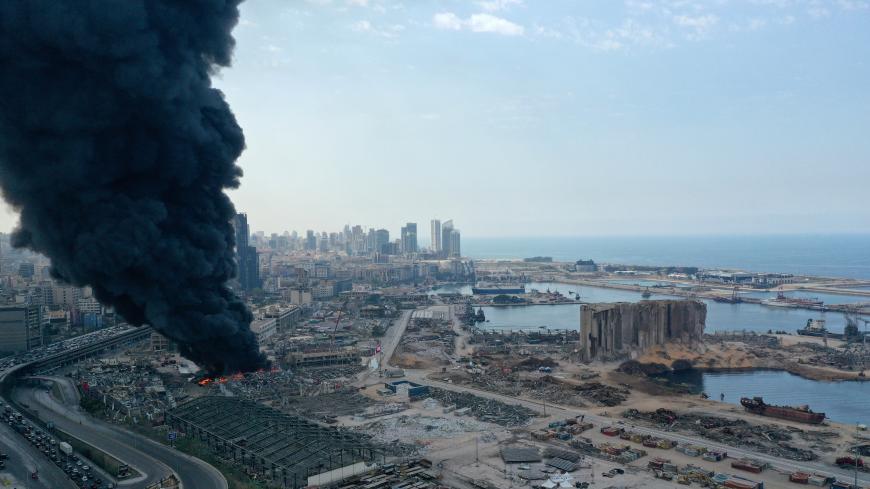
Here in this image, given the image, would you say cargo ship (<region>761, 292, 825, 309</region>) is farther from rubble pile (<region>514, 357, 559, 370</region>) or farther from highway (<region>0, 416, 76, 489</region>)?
highway (<region>0, 416, 76, 489</region>)

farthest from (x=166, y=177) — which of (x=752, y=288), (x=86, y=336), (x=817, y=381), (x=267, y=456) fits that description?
(x=752, y=288)

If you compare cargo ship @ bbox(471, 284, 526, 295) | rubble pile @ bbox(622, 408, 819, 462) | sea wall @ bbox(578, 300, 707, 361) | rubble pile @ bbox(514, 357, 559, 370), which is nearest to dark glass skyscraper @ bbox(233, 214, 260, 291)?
cargo ship @ bbox(471, 284, 526, 295)

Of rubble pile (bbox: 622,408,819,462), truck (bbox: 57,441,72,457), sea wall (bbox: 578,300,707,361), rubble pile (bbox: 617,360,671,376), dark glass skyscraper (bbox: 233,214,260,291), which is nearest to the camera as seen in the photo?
truck (bbox: 57,441,72,457)

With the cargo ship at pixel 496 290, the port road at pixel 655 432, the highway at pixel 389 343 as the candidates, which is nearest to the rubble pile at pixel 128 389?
the highway at pixel 389 343

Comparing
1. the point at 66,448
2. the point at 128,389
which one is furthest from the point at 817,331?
the point at 66,448

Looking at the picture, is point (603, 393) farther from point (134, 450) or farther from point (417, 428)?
point (134, 450)

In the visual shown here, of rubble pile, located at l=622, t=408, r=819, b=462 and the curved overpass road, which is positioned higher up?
the curved overpass road
